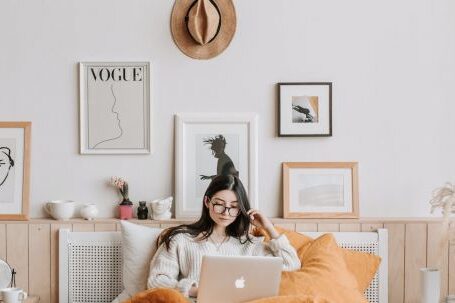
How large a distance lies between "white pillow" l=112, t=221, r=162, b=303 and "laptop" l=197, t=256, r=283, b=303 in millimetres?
607

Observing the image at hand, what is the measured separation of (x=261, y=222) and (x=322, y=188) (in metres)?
0.46

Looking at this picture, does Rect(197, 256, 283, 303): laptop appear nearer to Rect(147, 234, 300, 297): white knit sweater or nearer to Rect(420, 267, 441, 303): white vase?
Rect(147, 234, 300, 297): white knit sweater

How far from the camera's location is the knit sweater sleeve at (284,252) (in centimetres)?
277

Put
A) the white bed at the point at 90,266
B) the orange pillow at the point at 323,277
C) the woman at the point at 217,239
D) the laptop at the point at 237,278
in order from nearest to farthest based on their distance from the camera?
the laptop at the point at 237,278, the orange pillow at the point at 323,277, the woman at the point at 217,239, the white bed at the point at 90,266

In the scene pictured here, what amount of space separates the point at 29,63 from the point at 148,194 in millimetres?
895

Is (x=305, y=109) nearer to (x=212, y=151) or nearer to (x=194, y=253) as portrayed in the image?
(x=212, y=151)

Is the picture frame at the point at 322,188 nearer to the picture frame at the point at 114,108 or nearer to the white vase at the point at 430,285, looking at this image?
the white vase at the point at 430,285

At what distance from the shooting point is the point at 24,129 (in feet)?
10.3

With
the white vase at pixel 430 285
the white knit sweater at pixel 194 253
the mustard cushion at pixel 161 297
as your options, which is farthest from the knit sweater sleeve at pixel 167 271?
the white vase at pixel 430 285

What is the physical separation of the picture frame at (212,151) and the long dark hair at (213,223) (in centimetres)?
28

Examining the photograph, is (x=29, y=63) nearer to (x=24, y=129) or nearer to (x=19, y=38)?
(x=19, y=38)

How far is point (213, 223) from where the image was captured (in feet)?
9.37

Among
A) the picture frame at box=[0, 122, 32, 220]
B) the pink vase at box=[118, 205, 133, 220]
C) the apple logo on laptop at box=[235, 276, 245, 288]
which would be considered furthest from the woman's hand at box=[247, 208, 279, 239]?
the picture frame at box=[0, 122, 32, 220]

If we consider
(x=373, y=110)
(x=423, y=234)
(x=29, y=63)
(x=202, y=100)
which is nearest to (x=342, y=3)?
(x=373, y=110)
